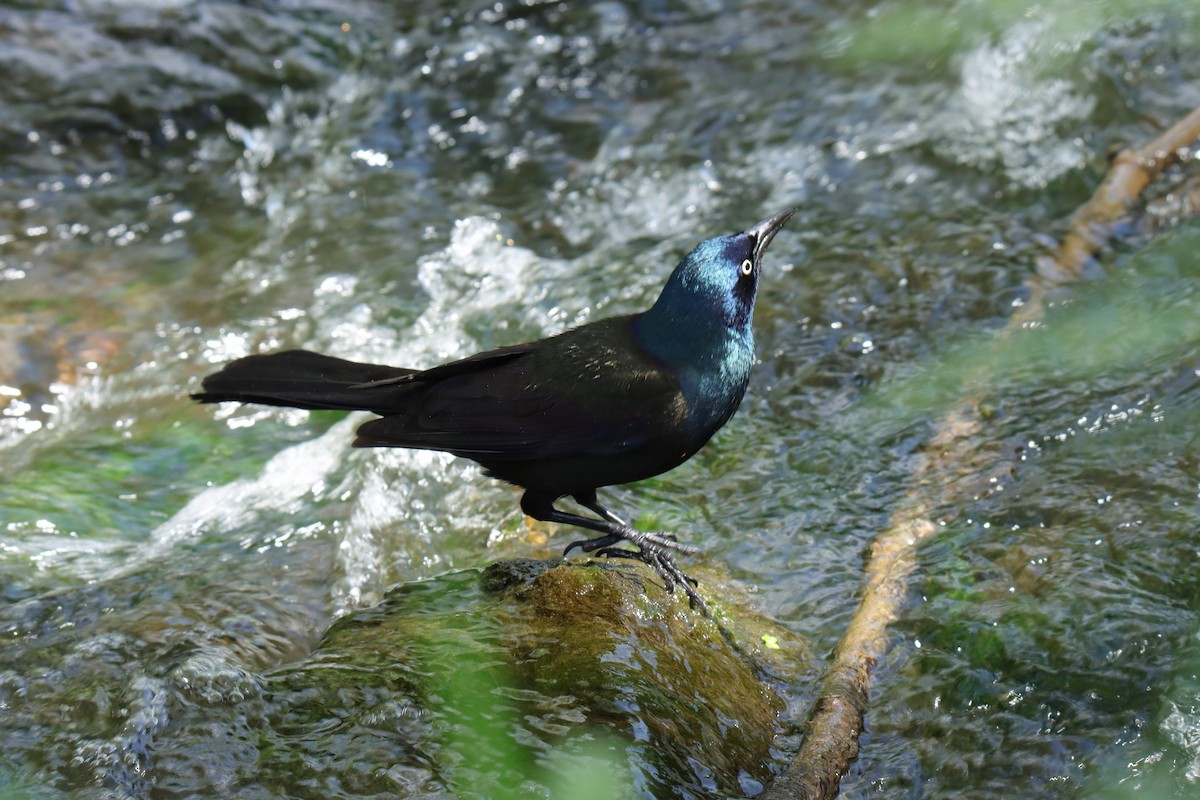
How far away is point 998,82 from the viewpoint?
776 centimetres

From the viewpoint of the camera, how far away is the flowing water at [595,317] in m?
3.55

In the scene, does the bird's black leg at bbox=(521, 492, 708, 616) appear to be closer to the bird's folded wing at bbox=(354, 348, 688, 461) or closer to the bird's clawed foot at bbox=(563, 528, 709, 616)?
the bird's clawed foot at bbox=(563, 528, 709, 616)

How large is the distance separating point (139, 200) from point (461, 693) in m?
5.70

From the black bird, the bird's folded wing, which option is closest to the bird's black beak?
the black bird

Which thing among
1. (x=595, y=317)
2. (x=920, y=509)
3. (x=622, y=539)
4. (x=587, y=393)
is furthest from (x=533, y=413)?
(x=595, y=317)

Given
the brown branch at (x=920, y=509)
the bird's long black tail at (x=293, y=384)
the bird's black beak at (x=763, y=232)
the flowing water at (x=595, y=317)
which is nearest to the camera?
the brown branch at (x=920, y=509)

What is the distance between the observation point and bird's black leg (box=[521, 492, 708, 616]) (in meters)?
3.86

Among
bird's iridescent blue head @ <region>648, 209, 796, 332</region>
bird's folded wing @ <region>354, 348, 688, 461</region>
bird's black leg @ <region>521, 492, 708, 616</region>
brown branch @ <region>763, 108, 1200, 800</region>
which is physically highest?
bird's iridescent blue head @ <region>648, 209, 796, 332</region>

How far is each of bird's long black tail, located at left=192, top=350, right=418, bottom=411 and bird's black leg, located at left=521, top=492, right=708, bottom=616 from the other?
2.12 feet

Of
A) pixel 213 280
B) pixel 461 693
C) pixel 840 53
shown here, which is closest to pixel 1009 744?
pixel 461 693

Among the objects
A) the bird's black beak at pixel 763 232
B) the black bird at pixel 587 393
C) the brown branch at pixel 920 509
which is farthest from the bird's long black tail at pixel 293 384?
the brown branch at pixel 920 509

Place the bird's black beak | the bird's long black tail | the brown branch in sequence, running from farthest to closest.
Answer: the bird's black beak → the bird's long black tail → the brown branch

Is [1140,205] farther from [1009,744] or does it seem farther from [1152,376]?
[1009,744]

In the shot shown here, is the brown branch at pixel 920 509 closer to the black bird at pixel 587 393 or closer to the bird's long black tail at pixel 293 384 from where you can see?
the black bird at pixel 587 393
